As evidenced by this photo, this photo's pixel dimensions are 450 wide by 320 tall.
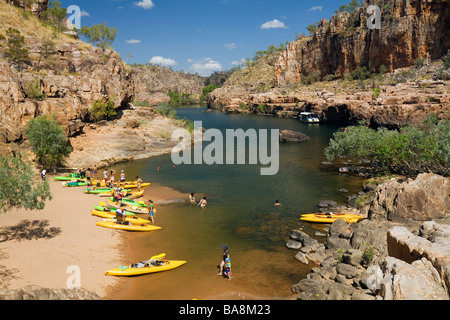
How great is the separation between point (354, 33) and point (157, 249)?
413 feet

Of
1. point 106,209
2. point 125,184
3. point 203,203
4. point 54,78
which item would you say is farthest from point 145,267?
point 54,78

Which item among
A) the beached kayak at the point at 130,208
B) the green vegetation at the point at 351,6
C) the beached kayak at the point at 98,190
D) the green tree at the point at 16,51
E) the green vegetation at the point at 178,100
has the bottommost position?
the beached kayak at the point at 130,208

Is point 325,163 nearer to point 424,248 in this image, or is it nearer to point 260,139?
point 260,139

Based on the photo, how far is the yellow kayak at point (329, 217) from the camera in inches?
1056

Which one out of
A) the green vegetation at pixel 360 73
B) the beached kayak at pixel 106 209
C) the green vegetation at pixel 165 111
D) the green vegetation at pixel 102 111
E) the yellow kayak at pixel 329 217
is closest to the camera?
the yellow kayak at pixel 329 217

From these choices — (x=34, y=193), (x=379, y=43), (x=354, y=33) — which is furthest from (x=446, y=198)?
(x=354, y=33)

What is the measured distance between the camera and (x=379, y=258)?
19094 millimetres

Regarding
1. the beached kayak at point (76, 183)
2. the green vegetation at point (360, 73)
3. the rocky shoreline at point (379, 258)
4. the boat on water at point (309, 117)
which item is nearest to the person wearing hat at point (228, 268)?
the rocky shoreline at point (379, 258)

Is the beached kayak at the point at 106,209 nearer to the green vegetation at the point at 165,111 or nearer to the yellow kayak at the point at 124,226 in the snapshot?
the yellow kayak at the point at 124,226

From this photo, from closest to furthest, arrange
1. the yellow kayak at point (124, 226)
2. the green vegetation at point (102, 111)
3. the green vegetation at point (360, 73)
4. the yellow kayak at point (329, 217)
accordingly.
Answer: the yellow kayak at point (124, 226)
the yellow kayak at point (329, 217)
the green vegetation at point (102, 111)
the green vegetation at point (360, 73)

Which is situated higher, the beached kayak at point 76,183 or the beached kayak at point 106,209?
the beached kayak at point 76,183

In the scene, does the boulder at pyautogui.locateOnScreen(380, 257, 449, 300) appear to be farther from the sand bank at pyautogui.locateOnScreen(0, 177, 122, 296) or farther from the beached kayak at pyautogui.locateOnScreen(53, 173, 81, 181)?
the beached kayak at pyautogui.locateOnScreen(53, 173, 81, 181)

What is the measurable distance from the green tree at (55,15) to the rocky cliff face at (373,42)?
9756cm
